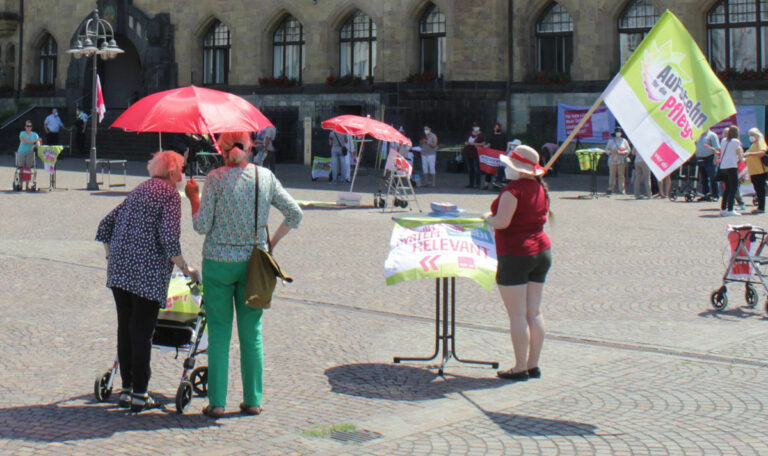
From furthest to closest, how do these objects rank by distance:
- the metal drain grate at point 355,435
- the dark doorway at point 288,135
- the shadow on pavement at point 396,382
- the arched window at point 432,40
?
the dark doorway at point 288,135 < the arched window at point 432,40 < the shadow on pavement at point 396,382 < the metal drain grate at point 355,435

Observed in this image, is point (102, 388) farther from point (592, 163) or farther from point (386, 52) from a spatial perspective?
point (386, 52)

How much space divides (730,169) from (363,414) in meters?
15.0

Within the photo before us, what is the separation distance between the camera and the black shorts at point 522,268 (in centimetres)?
745

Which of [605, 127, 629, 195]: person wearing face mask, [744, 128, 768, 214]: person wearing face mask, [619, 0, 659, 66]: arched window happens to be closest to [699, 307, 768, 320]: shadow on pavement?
[744, 128, 768, 214]: person wearing face mask

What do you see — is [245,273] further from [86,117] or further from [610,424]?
[86,117]

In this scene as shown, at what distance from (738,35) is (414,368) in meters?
26.3

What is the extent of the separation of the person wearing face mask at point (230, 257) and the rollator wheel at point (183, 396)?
155 mm

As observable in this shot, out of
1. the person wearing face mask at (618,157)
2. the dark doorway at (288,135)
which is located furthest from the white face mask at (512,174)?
the dark doorway at (288,135)

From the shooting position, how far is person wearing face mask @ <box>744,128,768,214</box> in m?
20.0

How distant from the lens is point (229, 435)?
6102mm

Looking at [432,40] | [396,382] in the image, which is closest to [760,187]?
[396,382]

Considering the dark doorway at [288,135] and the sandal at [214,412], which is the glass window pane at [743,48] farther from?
the sandal at [214,412]

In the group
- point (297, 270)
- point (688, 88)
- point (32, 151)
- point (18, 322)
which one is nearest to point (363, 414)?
point (688, 88)

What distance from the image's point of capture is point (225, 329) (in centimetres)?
654
